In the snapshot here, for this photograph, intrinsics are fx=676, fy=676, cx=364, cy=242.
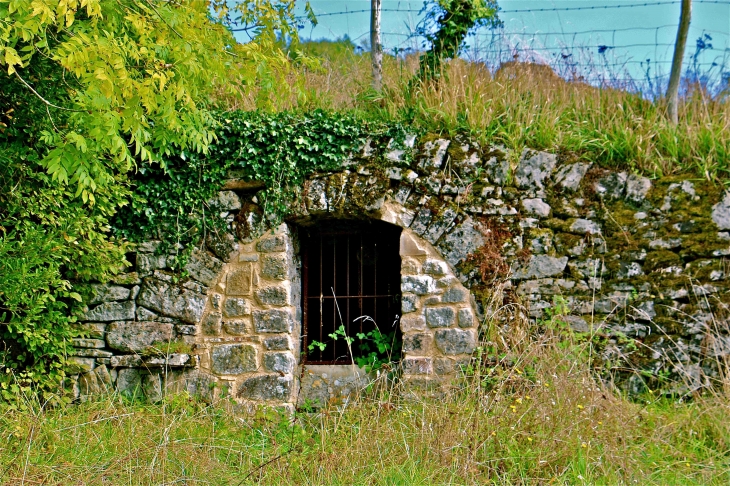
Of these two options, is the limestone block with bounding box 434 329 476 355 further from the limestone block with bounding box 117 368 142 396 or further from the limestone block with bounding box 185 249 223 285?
the limestone block with bounding box 117 368 142 396

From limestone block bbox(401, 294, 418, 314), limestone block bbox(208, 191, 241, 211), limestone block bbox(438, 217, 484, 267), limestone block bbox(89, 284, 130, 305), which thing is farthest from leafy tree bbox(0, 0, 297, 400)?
limestone block bbox(401, 294, 418, 314)

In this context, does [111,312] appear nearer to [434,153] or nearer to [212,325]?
[212,325]

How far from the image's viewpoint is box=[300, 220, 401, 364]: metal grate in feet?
20.7

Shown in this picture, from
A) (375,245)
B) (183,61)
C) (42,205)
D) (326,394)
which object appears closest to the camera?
(183,61)

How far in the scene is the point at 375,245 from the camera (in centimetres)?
637

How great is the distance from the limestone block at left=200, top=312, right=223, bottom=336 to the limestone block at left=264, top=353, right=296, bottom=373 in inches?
19.9

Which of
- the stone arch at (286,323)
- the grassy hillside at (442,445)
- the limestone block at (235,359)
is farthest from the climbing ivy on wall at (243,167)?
the grassy hillside at (442,445)

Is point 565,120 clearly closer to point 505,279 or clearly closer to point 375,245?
point 505,279

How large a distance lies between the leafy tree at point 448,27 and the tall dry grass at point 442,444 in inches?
125

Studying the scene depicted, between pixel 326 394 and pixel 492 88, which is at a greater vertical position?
pixel 492 88

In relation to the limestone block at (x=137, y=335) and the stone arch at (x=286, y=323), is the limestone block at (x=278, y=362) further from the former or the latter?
the limestone block at (x=137, y=335)

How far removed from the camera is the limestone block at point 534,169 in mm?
5832

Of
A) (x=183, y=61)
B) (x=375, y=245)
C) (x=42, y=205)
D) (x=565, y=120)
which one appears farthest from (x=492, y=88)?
(x=42, y=205)

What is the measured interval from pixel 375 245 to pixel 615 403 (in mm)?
2586
